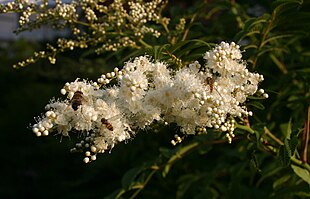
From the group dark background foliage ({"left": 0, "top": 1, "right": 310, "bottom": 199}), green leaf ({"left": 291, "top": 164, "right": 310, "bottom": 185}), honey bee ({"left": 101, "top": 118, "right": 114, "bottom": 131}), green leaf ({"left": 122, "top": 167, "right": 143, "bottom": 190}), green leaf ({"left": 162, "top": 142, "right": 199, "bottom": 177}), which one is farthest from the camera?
green leaf ({"left": 162, "top": 142, "right": 199, "bottom": 177})

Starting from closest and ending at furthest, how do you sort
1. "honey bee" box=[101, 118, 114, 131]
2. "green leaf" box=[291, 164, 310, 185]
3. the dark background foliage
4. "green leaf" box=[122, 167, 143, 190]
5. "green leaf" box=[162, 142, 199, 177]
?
"honey bee" box=[101, 118, 114, 131], "green leaf" box=[291, 164, 310, 185], the dark background foliage, "green leaf" box=[122, 167, 143, 190], "green leaf" box=[162, 142, 199, 177]

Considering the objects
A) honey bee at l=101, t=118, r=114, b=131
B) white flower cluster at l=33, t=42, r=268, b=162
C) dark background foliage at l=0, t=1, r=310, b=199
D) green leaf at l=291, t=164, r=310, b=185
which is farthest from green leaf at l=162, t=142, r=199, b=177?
honey bee at l=101, t=118, r=114, b=131

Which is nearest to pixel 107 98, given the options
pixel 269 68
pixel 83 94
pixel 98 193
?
pixel 83 94

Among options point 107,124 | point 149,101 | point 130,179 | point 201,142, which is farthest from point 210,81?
point 201,142

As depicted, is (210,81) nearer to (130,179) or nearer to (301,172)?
(301,172)

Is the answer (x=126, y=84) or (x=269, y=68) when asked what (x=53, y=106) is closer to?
(x=126, y=84)

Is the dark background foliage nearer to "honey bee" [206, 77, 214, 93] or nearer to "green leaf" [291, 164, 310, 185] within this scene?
"green leaf" [291, 164, 310, 185]
